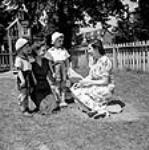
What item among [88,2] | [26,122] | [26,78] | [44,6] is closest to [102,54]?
[26,78]

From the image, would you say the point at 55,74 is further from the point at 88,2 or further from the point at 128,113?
Answer: the point at 88,2

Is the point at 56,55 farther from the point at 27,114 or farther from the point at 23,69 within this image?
the point at 27,114

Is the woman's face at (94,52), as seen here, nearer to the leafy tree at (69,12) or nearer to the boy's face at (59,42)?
the boy's face at (59,42)

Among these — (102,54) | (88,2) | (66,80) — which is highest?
(88,2)

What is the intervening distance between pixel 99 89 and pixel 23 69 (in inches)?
59.6

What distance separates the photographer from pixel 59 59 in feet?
17.4

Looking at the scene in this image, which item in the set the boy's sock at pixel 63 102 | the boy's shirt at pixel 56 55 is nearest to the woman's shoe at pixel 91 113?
the boy's sock at pixel 63 102

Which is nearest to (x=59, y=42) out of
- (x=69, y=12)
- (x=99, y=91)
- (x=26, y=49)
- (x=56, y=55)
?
(x=56, y=55)

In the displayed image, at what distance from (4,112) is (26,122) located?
42.7 inches

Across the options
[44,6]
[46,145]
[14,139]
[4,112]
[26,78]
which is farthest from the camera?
[44,6]

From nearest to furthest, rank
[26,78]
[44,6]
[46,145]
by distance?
[46,145]
[26,78]
[44,6]

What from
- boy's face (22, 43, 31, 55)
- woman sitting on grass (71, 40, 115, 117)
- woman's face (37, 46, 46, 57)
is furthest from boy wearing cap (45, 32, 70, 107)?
Answer: woman sitting on grass (71, 40, 115, 117)

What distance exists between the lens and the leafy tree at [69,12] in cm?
1689

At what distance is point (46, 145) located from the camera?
10.9 ft
